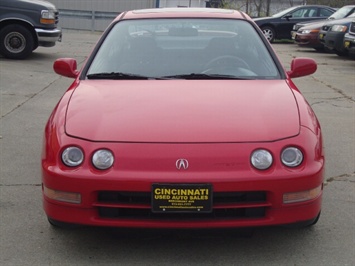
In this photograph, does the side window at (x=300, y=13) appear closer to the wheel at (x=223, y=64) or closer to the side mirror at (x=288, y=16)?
the side mirror at (x=288, y=16)

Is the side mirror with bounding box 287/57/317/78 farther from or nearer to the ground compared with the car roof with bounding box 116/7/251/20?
nearer to the ground

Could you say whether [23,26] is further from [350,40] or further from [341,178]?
[341,178]

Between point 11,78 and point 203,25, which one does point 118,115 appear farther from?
point 11,78

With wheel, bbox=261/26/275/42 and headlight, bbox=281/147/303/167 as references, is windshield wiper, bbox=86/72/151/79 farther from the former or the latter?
wheel, bbox=261/26/275/42

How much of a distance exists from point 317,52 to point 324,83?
26.6 ft

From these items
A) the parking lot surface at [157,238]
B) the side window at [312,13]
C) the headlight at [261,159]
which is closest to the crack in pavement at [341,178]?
the parking lot surface at [157,238]

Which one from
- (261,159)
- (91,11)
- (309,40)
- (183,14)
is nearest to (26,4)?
(183,14)

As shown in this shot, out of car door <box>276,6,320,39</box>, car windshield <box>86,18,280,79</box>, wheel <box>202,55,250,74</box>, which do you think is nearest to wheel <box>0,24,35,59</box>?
car windshield <box>86,18,280,79</box>

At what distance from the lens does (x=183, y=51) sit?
4664 mm

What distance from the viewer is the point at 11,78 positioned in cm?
1042

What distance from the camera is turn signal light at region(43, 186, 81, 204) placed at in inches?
129

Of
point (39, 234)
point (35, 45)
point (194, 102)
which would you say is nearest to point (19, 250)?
point (39, 234)

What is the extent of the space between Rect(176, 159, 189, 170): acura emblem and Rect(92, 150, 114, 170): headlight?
38 centimetres

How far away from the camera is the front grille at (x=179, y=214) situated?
325 centimetres
